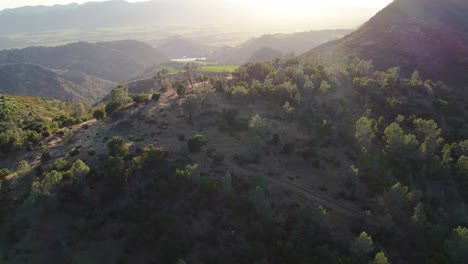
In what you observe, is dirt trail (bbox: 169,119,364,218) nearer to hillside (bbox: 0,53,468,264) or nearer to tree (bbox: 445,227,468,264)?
hillside (bbox: 0,53,468,264)

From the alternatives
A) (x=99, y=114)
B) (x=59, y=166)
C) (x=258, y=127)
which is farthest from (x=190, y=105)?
(x=59, y=166)

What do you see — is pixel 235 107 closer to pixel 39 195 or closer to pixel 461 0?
pixel 39 195

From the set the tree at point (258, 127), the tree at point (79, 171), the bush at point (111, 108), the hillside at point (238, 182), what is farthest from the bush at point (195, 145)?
the bush at point (111, 108)

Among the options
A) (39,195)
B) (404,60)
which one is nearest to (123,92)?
(39,195)

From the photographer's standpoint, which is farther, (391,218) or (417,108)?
(417,108)

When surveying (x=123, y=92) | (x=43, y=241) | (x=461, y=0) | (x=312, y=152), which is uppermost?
(x=461, y=0)

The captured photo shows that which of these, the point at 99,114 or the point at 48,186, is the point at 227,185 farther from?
the point at 99,114

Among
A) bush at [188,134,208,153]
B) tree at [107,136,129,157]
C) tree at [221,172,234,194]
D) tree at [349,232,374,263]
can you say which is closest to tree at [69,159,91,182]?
tree at [107,136,129,157]

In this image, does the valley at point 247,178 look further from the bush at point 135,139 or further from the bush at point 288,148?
the bush at point 135,139
